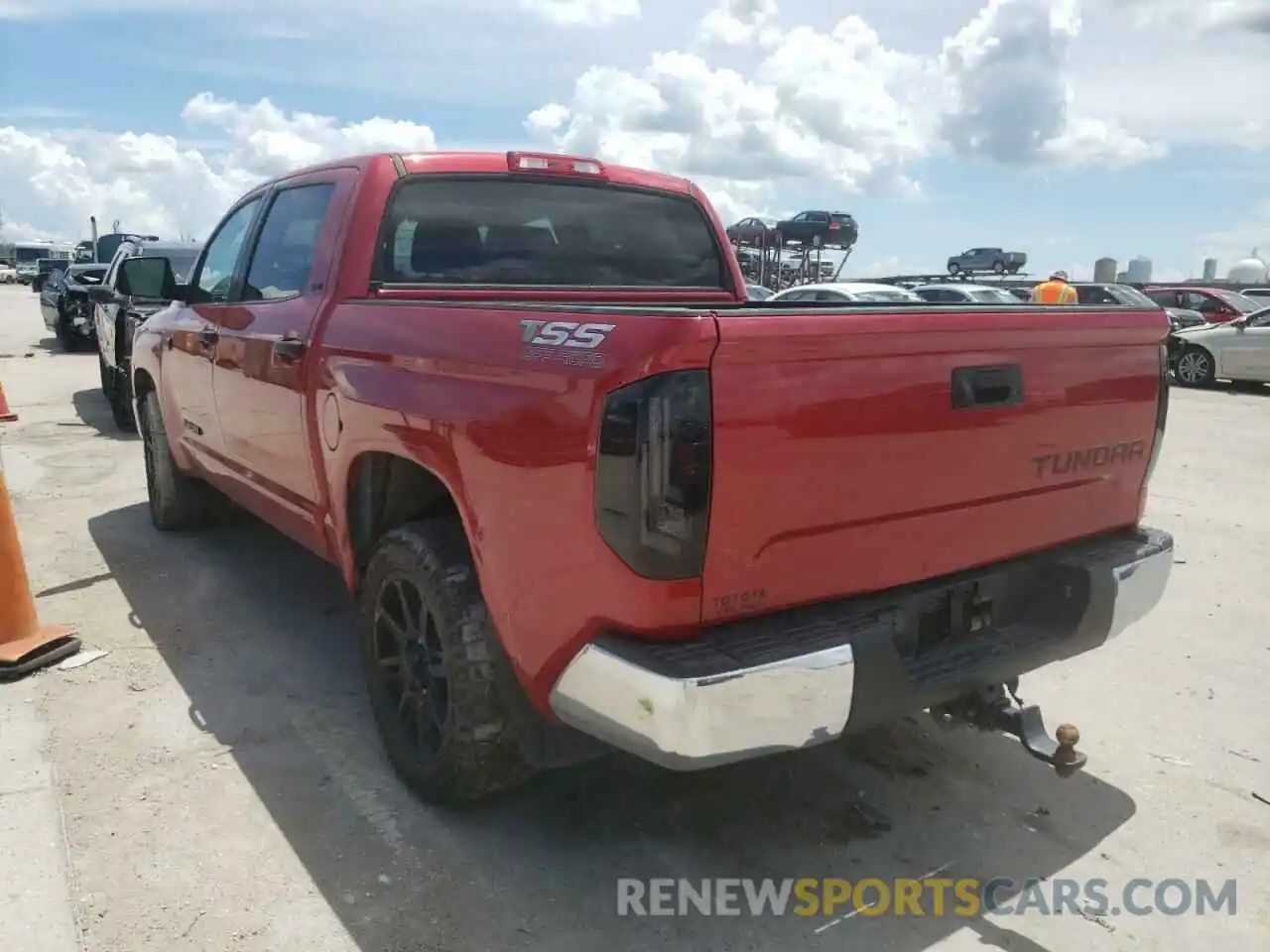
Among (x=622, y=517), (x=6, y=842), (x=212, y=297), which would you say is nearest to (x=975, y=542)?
(x=622, y=517)

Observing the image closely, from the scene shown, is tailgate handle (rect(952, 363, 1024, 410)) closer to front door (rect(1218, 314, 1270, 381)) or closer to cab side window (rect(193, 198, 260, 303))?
cab side window (rect(193, 198, 260, 303))

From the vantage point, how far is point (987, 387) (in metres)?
2.61

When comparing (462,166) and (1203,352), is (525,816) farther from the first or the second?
(1203,352)

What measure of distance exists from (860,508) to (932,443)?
26cm

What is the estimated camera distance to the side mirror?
4.90m

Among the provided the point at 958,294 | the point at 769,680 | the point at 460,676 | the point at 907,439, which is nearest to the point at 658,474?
the point at 769,680

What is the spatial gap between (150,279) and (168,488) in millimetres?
1439

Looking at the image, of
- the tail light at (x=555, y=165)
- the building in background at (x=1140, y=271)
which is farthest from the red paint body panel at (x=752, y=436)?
the building in background at (x=1140, y=271)

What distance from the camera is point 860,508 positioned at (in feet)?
8.00

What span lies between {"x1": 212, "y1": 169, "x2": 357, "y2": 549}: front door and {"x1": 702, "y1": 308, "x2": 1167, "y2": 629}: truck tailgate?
183 centimetres

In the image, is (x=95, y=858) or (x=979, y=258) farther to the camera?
(x=979, y=258)

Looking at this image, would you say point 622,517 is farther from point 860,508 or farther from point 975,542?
point 975,542

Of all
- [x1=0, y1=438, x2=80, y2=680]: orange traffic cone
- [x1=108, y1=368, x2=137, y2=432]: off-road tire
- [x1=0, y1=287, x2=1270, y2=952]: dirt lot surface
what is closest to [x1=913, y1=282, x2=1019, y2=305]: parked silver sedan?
[x1=108, y1=368, x2=137, y2=432]: off-road tire

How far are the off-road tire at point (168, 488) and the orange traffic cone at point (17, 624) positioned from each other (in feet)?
5.18
